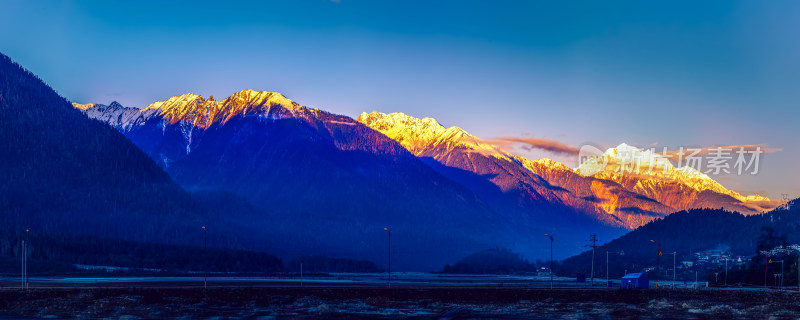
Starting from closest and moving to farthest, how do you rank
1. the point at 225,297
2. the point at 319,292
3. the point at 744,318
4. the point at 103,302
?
the point at 744,318, the point at 103,302, the point at 225,297, the point at 319,292

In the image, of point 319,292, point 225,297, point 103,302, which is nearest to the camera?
point 103,302

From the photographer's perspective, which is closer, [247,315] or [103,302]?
[247,315]

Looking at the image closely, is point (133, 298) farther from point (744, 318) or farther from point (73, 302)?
point (744, 318)

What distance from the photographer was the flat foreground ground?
5359 inches

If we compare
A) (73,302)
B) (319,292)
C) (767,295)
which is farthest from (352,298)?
(767,295)

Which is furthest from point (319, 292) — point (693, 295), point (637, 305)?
point (693, 295)

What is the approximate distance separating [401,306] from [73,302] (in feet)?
175

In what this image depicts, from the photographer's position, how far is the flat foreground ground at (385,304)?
136 metres

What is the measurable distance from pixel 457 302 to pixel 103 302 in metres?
A: 59.3

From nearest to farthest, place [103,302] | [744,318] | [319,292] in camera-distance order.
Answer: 1. [744,318]
2. [103,302]
3. [319,292]

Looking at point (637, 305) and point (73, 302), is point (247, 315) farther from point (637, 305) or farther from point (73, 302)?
point (637, 305)

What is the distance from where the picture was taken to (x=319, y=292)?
170 m

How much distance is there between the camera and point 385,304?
155750mm

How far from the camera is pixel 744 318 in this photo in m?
133
